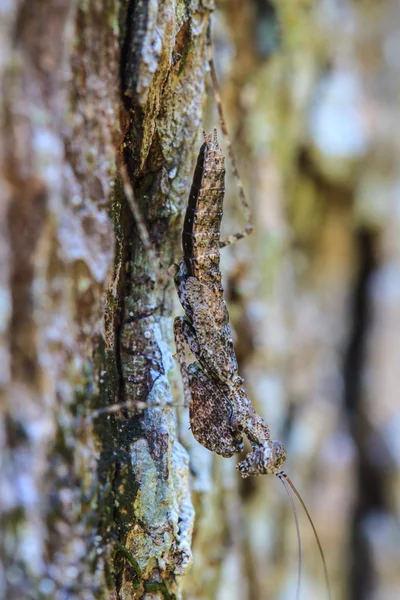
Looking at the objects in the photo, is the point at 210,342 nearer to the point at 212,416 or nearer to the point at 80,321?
the point at 212,416

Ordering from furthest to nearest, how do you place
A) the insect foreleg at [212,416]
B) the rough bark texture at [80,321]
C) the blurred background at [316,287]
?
the blurred background at [316,287] < the insect foreleg at [212,416] < the rough bark texture at [80,321]

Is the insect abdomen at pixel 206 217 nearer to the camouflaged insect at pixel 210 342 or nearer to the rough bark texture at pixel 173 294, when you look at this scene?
the camouflaged insect at pixel 210 342

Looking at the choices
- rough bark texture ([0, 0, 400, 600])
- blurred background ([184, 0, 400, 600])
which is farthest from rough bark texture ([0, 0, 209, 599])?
blurred background ([184, 0, 400, 600])

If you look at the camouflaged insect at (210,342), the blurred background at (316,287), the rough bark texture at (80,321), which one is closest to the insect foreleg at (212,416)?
the camouflaged insect at (210,342)

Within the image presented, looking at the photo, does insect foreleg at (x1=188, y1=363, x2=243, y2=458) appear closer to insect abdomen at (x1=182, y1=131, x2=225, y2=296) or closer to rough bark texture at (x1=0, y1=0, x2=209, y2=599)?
rough bark texture at (x1=0, y1=0, x2=209, y2=599)

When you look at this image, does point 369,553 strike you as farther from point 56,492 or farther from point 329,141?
point 56,492

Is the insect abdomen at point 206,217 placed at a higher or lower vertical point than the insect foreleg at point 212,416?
higher

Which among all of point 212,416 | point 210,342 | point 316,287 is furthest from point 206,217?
point 316,287
